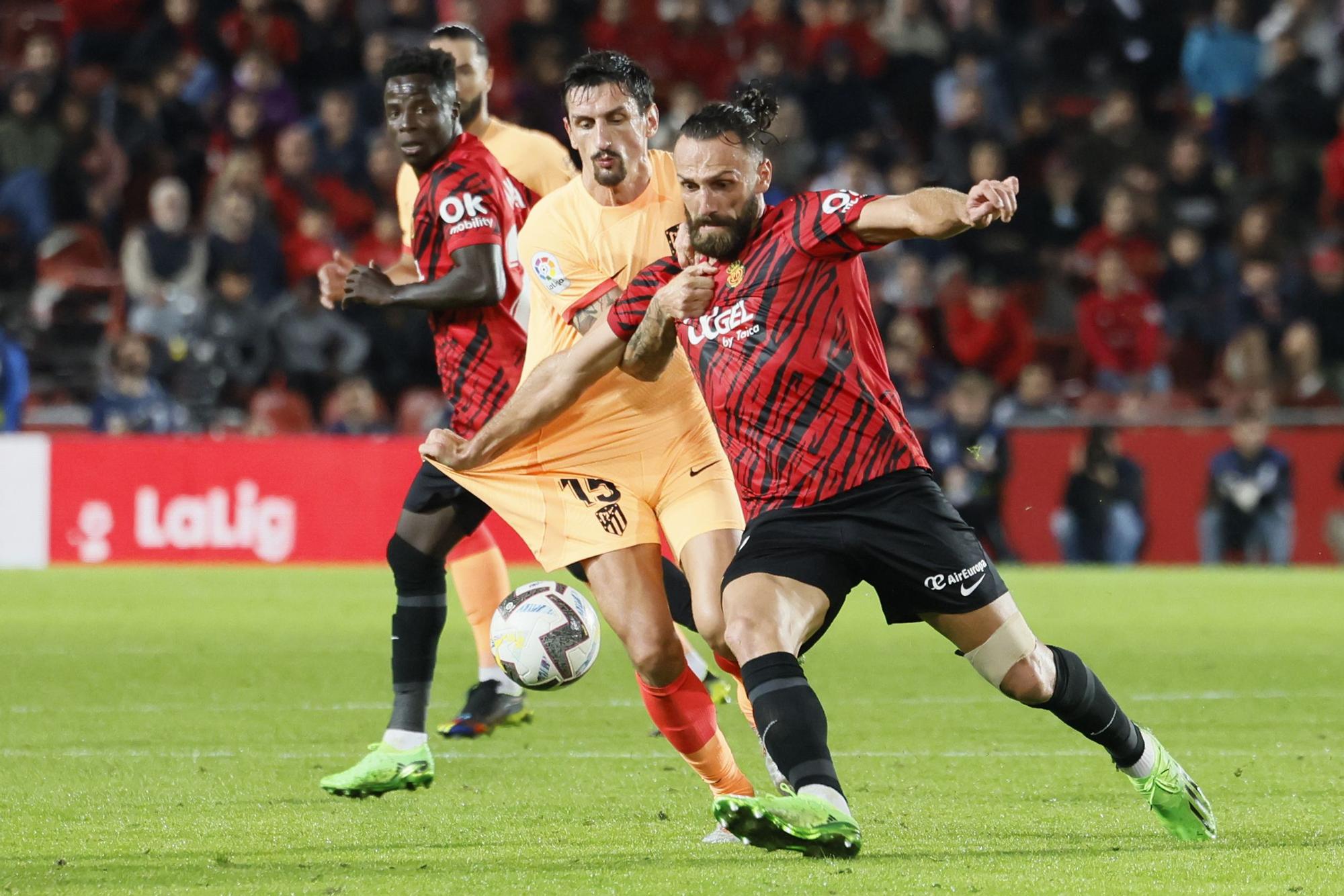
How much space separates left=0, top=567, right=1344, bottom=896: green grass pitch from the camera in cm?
480

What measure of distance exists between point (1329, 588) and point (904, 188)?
211 inches

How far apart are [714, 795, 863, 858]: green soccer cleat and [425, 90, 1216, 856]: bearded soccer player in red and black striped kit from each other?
290mm

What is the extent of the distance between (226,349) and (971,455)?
18.6ft

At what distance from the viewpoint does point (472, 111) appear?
312 inches

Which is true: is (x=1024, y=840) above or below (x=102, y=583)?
above

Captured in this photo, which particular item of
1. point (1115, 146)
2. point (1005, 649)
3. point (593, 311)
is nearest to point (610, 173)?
point (593, 311)

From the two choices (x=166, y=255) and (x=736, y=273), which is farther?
(x=166, y=255)

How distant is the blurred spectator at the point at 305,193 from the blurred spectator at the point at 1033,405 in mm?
5562

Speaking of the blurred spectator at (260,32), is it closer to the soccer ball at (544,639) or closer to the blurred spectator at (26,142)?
the blurred spectator at (26,142)

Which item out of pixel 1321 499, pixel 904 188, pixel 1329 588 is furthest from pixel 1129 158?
→ pixel 1329 588

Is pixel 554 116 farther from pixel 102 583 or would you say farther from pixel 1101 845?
pixel 1101 845

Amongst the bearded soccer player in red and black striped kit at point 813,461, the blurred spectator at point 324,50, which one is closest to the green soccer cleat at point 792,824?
the bearded soccer player in red and black striped kit at point 813,461

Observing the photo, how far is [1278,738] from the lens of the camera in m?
7.34

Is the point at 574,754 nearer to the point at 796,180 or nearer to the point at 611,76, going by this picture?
the point at 611,76
